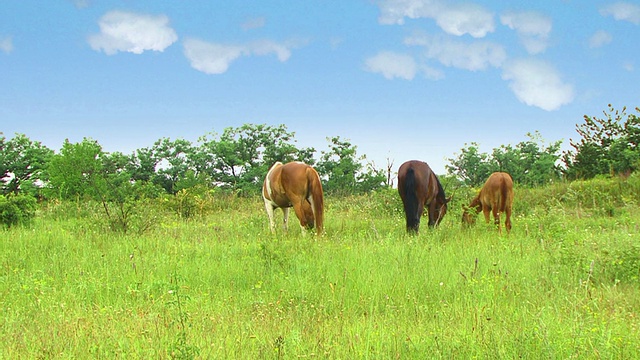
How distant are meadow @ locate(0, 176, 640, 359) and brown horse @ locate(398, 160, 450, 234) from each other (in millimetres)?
728

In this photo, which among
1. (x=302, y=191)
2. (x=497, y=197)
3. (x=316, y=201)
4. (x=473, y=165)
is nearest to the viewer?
(x=316, y=201)

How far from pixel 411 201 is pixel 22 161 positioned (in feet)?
166

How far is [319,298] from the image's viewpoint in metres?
5.16

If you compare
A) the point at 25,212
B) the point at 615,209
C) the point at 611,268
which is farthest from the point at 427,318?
the point at 615,209

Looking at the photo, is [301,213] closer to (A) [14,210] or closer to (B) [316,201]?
(B) [316,201]

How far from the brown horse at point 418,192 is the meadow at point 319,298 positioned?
73 centimetres

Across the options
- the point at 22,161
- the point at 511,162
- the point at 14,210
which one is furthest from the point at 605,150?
the point at 22,161

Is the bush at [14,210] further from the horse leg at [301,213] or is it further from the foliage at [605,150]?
the foliage at [605,150]

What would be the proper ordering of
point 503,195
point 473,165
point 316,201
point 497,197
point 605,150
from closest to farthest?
point 316,201
point 503,195
point 497,197
point 605,150
point 473,165

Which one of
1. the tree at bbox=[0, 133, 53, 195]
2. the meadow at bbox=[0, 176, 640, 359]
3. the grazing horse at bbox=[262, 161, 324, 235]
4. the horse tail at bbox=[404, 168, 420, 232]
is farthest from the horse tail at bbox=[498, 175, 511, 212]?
the tree at bbox=[0, 133, 53, 195]

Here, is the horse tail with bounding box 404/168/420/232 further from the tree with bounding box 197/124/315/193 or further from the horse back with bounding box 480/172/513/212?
the tree with bounding box 197/124/315/193

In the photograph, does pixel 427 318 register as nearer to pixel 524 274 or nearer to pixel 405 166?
pixel 524 274

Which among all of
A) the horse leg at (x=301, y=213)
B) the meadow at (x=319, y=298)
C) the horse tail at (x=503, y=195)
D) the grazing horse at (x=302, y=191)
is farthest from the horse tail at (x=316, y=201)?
the horse tail at (x=503, y=195)

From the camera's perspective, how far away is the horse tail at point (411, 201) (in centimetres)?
1005
